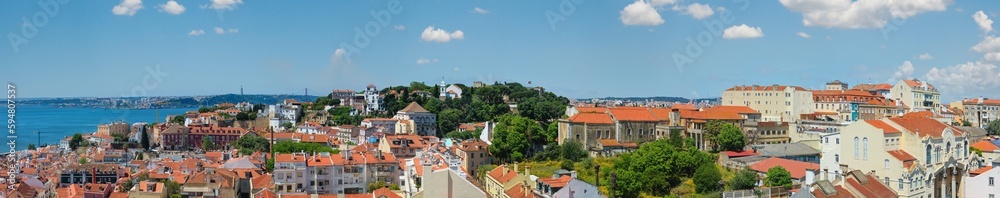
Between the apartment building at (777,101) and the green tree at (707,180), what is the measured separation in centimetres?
2043

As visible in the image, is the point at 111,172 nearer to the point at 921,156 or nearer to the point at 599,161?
the point at 599,161

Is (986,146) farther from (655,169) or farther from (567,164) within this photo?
(567,164)

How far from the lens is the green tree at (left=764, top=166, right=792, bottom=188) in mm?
25234

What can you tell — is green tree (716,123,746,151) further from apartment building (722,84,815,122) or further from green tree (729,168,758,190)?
apartment building (722,84,815,122)

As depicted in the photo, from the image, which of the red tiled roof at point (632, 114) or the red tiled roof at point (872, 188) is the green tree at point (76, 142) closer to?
the red tiled roof at point (632, 114)

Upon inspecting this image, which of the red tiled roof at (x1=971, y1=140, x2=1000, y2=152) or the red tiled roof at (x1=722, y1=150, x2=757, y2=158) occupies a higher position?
the red tiled roof at (x1=971, y1=140, x2=1000, y2=152)

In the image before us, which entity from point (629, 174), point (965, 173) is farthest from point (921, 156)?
point (629, 174)

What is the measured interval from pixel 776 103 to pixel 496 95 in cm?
2589

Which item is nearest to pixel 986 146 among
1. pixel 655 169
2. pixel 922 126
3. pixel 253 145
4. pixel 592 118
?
pixel 922 126

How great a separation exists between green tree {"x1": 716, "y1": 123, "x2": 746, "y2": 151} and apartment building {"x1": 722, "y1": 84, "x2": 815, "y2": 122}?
465 inches

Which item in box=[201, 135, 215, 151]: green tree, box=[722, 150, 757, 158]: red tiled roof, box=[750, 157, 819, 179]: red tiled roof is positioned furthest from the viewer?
box=[201, 135, 215, 151]: green tree

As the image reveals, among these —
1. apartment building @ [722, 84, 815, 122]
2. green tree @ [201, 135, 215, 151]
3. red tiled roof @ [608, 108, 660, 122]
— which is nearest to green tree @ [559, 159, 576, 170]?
red tiled roof @ [608, 108, 660, 122]

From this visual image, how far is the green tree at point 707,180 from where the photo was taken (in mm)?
27422

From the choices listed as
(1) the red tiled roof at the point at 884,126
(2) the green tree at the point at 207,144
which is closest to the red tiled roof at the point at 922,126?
(1) the red tiled roof at the point at 884,126
